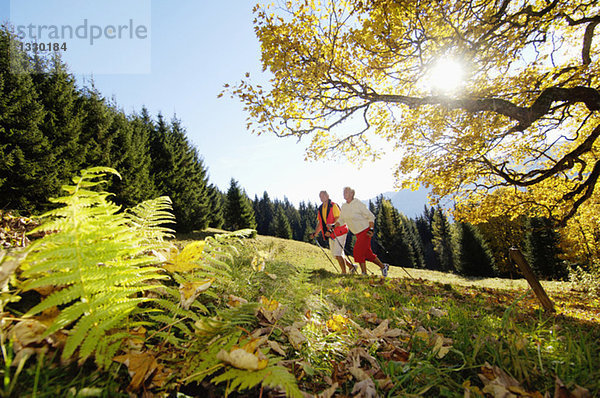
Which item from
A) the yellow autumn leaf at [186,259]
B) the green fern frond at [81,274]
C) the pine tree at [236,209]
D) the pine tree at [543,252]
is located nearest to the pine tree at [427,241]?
the pine tree at [543,252]

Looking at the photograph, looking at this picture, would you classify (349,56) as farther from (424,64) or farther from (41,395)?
(41,395)

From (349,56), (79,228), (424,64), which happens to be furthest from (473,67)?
(79,228)

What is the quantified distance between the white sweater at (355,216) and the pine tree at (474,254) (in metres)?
38.4

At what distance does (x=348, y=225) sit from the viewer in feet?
22.7

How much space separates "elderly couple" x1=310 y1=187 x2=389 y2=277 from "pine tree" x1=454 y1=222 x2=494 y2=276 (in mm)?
38288

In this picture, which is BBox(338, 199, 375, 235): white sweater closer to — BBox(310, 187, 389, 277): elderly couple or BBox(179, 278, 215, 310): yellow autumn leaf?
BBox(310, 187, 389, 277): elderly couple

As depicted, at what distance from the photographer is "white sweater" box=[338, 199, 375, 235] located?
659 centimetres

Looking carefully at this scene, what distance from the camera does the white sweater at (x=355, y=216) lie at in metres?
6.59

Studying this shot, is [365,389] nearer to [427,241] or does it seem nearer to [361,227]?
[361,227]

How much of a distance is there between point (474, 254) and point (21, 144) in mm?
49951

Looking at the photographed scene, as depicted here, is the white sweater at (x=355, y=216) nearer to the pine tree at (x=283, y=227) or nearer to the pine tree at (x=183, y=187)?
the pine tree at (x=183, y=187)

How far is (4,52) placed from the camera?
12008 mm

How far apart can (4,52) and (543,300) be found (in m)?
22.1

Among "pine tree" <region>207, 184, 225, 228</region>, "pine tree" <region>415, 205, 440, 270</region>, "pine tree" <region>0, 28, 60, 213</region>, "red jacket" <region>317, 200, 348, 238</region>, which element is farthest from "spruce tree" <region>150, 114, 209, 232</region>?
"pine tree" <region>415, 205, 440, 270</region>
